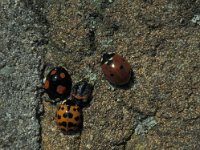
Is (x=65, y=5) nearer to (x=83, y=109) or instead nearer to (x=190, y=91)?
(x=83, y=109)

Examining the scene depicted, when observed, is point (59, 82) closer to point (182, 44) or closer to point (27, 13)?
point (27, 13)

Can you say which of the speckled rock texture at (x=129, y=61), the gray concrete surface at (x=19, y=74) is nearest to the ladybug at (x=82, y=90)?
the speckled rock texture at (x=129, y=61)

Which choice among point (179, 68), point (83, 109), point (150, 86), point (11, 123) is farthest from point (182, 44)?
point (11, 123)

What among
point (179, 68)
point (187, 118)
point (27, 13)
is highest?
point (27, 13)

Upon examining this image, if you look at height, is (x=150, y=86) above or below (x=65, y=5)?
below

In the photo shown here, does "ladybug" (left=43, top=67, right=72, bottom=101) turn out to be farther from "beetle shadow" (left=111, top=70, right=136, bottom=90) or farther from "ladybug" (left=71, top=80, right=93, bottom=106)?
"beetle shadow" (left=111, top=70, right=136, bottom=90)
